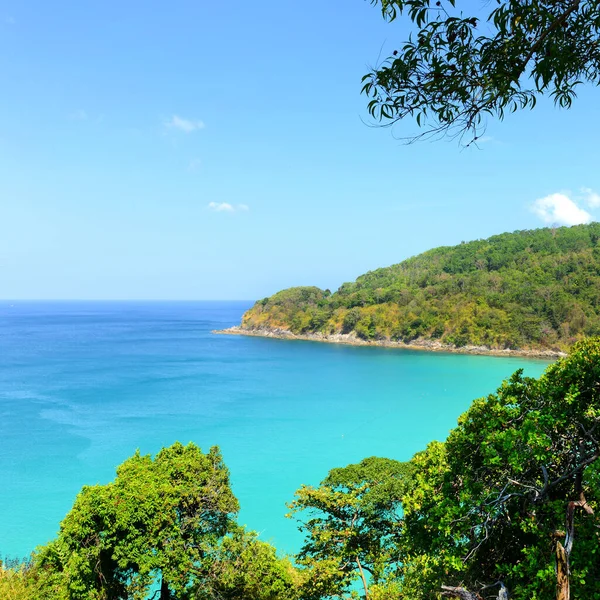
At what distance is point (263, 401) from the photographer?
33219mm

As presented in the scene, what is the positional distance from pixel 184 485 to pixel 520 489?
644 cm

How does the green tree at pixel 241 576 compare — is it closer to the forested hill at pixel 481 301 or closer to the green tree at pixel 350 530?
the green tree at pixel 350 530

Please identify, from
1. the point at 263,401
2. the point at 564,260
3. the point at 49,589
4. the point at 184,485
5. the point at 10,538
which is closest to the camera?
the point at 49,589

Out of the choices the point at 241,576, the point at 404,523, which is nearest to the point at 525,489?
the point at 404,523

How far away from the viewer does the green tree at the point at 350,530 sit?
8.22 m

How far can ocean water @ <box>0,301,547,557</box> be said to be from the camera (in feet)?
60.1

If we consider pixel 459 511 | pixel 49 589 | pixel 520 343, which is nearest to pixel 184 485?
pixel 49 589

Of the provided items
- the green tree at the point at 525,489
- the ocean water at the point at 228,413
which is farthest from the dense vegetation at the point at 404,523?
the ocean water at the point at 228,413

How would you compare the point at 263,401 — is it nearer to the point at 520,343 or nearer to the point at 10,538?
the point at 10,538

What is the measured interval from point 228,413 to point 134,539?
22155mm

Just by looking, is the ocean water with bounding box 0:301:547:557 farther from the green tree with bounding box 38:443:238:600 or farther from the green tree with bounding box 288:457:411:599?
the green tree with bounding box 38:443:238:600

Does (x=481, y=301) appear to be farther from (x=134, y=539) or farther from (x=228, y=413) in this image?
(x=134, y=539)

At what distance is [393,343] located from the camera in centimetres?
6431

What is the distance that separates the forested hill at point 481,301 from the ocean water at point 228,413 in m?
6.29
